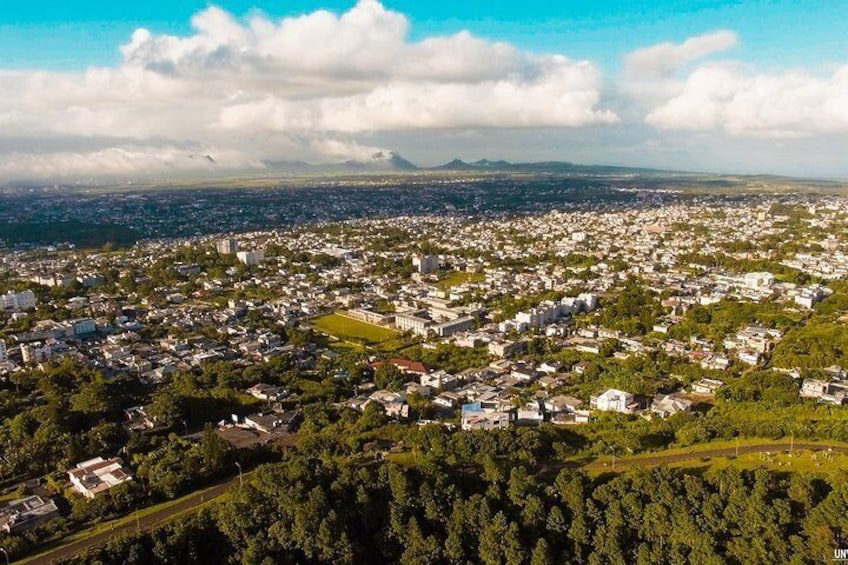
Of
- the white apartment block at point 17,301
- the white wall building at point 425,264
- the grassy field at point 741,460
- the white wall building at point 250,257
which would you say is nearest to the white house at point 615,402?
the grassy field at point 741,460

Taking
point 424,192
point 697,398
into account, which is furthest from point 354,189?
point 697,398

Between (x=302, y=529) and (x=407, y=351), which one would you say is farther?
(x=407, y=351)

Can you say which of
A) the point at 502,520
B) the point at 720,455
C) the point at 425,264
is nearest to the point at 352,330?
the point at 425,264

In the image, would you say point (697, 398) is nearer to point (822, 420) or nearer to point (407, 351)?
point (822, 420)

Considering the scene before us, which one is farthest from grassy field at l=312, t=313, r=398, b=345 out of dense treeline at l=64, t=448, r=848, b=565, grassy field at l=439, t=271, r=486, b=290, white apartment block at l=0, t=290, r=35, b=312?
white apartment block at l=0, t=290, r=35, b=312

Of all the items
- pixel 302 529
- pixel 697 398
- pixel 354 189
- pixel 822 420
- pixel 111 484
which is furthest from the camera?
pixel 354 189

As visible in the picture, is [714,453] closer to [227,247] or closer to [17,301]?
[17,301]
